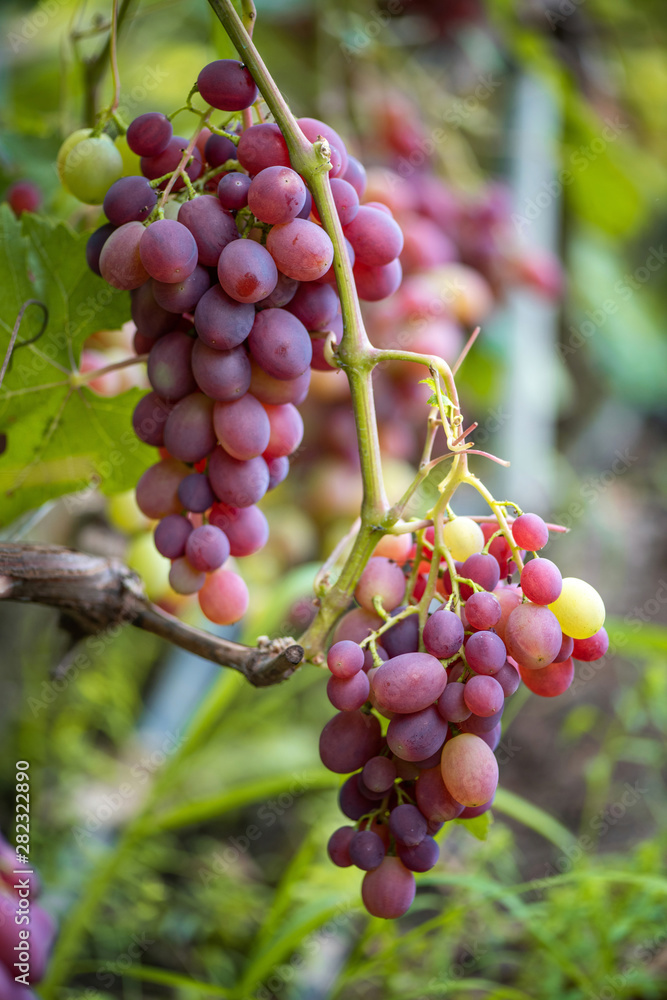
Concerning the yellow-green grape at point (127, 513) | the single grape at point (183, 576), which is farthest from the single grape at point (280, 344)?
the yellow-green grape at point (127, 513)

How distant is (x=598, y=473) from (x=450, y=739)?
4.24 ft

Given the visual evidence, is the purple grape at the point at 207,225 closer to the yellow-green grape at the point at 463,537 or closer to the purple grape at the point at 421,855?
the yellow-green grape at the point at 463,537

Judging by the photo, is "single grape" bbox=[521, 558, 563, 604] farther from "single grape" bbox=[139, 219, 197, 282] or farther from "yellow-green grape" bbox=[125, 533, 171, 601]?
"yellow-green grape" bbox=[125, 533, 171, 601]

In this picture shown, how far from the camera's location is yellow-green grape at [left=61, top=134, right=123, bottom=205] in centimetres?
36

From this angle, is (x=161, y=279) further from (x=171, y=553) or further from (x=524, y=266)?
(x=524, y=266)

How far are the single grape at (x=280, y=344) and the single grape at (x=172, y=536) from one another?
0.09 m

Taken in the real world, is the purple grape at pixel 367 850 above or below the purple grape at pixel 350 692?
below

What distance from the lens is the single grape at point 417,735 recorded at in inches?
11.6

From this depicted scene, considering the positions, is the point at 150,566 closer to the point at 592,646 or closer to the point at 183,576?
the point at 183,576

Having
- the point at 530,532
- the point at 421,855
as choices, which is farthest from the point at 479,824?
the point at 530,532

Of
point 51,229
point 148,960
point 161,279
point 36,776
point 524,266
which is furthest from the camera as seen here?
point 524,266

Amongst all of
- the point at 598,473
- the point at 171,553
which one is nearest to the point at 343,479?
the point at 171,553

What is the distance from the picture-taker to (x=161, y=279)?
0.30 m

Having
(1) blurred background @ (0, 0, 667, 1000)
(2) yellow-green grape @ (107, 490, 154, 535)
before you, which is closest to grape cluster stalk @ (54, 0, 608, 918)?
(1) blurred background @ (0, 0, 667, 1000)
